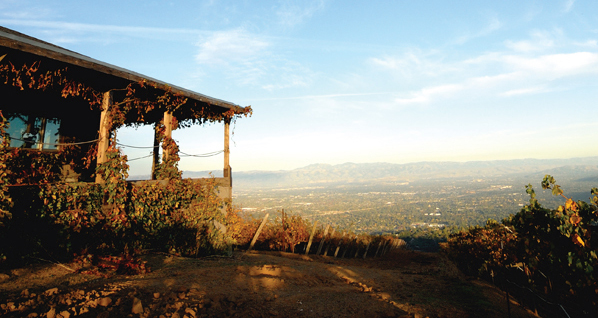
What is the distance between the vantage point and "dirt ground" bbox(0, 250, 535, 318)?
3.43m

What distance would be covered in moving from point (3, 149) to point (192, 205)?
4344mm

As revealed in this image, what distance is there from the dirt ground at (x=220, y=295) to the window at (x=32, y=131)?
523 cm

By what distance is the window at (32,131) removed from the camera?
8.55 m

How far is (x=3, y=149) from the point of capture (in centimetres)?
562

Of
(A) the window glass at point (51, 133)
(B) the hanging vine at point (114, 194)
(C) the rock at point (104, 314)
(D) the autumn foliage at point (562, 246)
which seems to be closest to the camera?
(C) the rock at point (104, 314)

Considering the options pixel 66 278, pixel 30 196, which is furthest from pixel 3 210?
pixel 66 278

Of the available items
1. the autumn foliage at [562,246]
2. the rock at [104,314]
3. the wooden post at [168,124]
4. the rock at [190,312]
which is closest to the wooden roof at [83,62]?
the wooden post at [168,124]

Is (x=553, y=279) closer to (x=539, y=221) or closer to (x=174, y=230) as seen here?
(x=539, y=221)

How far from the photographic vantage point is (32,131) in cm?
895

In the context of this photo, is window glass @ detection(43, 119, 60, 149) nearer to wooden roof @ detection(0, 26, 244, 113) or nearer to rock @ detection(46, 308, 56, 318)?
wooden roof @ detection(0, 26, 244, 113)

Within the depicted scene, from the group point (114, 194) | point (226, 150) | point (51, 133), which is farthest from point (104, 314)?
point (51, 133)

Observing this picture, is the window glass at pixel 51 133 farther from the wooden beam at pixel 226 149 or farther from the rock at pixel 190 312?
the rock at pixel 190 312

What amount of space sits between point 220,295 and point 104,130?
5838 millimetres

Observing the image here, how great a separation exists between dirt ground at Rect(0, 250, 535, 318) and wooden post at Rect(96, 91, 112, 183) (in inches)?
105
